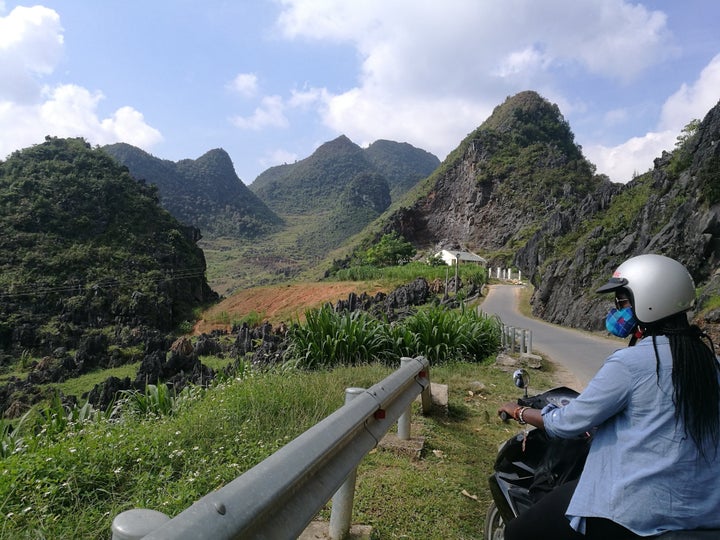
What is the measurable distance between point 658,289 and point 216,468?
292cm

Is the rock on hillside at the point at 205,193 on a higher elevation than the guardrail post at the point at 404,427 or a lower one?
higher

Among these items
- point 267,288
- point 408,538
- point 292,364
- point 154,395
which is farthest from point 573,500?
point 267,288

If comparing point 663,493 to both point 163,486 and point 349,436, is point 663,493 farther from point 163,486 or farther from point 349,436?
point 163,486

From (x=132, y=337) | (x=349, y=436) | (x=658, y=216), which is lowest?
(x=132, y=337)

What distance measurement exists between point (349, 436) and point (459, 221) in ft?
276

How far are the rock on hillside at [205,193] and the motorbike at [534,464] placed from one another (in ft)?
406

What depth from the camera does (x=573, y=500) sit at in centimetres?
186

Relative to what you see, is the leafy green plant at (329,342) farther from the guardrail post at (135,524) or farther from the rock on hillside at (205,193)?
the rock on hillside at (205,193)

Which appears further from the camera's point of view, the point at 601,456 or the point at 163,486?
the point at 163,486

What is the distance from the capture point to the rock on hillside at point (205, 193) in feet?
413

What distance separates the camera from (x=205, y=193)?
138 metres

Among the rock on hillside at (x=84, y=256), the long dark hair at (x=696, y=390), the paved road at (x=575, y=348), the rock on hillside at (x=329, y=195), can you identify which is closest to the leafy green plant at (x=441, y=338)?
the paved road at (x=575, y=348)

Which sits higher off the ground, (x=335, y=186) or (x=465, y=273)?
(x=335, y=186)

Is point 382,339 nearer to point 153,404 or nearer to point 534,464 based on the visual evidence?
point 153,404
